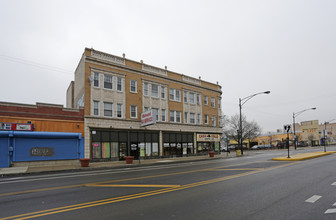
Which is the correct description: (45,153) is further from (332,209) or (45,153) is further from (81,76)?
(332,209)

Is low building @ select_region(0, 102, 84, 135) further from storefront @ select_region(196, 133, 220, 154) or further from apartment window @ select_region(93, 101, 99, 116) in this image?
storefront @ select_region(196, 133, 220, 154)

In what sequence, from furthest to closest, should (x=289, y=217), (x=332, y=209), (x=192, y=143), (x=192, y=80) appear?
(x=192, y=80) < (x=192, y=143) < (x=332, y=209) < (x=289, y=217)

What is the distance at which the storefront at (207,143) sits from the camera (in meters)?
35.5

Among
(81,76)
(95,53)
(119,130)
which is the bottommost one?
(119,130)

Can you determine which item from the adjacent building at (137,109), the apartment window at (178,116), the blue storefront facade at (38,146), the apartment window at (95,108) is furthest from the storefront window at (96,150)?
the apartment window at (178,116)

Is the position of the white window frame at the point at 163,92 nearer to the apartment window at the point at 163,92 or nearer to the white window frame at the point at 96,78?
the apartment window at the point at 163,92

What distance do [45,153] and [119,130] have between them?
768cm

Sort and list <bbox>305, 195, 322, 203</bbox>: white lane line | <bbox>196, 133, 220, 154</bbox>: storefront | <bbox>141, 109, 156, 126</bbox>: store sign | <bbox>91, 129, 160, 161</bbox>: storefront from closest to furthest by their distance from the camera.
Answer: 1. <bbox>305, 195, 322, 203</bbox>: white lane line
2. <bbox>91, 129, 160, 161</bbox>: storefront
3. <bbox>141, 109, 156, 126</bbox>: store sign
4. <bbox>196, 133, 220, 154</bbox>: storefront

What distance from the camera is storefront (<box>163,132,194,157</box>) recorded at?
31188 millimetres

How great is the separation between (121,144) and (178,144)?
892cm

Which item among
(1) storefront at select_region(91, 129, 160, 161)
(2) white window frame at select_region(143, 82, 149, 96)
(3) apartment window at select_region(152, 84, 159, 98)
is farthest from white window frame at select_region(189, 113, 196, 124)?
(2) white window frame at select_region(143, 82, 149, 96)

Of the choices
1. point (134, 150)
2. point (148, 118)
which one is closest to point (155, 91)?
point (148, 118)

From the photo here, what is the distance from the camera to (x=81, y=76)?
27.0 meters

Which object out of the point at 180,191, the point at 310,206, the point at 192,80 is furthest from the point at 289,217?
the point at 192,80
